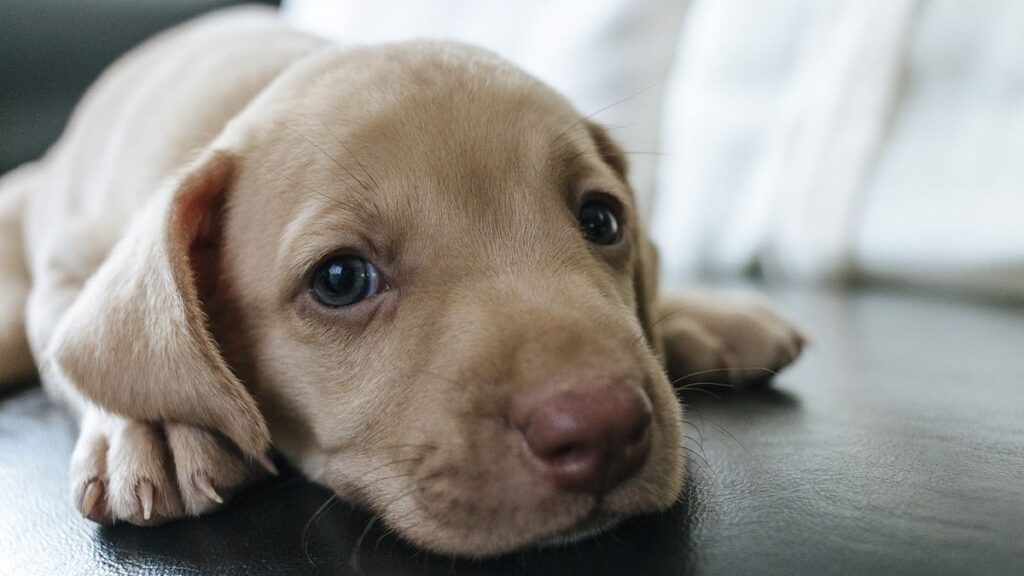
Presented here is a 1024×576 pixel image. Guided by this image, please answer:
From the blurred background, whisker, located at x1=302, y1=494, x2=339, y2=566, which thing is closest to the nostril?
whisker, located at x1=302, y1=494, x2=339, y2=566

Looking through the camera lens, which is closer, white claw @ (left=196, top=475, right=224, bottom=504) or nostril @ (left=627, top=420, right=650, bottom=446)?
nostril @ (left=627, top=420, right=650, bottom=446)

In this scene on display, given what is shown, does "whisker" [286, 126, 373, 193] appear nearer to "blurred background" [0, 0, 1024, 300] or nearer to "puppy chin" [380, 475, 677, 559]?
"puppy chin" [380, 475, 677, 559]

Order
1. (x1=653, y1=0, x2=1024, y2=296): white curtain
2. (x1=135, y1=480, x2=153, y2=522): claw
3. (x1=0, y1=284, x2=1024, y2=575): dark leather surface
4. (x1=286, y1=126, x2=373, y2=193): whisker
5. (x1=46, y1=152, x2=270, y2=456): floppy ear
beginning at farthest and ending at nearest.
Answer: (x1=653, y1=0, x2=1024, y2=296): white curtain, (x1=286, y1=126, x2=373, y2=193): whisker, (x1=46, y1=152, x2=270, y2=456): floppy ear, (x1=135, y1=480, x2=153, y2=522): claw, (x1=0, y1=284, x2=1024, y2=575): dark leather surface

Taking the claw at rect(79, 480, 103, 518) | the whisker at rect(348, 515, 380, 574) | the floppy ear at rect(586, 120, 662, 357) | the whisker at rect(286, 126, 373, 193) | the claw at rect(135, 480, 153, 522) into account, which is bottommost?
the claw at rect(79, 480, 103, 518)

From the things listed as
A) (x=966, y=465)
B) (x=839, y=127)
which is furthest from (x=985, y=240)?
(x=966, y=465)

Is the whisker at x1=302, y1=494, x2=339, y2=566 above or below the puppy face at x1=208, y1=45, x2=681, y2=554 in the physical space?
below

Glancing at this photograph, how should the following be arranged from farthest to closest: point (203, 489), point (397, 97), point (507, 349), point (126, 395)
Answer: point (397, 97)
point (126, 395)
point (203, 489)
point (507, 349)

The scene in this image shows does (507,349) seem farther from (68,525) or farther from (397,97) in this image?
(68,525)

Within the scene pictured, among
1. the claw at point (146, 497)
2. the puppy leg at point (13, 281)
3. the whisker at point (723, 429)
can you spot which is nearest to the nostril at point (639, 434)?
the whisker at point (723, 429)
